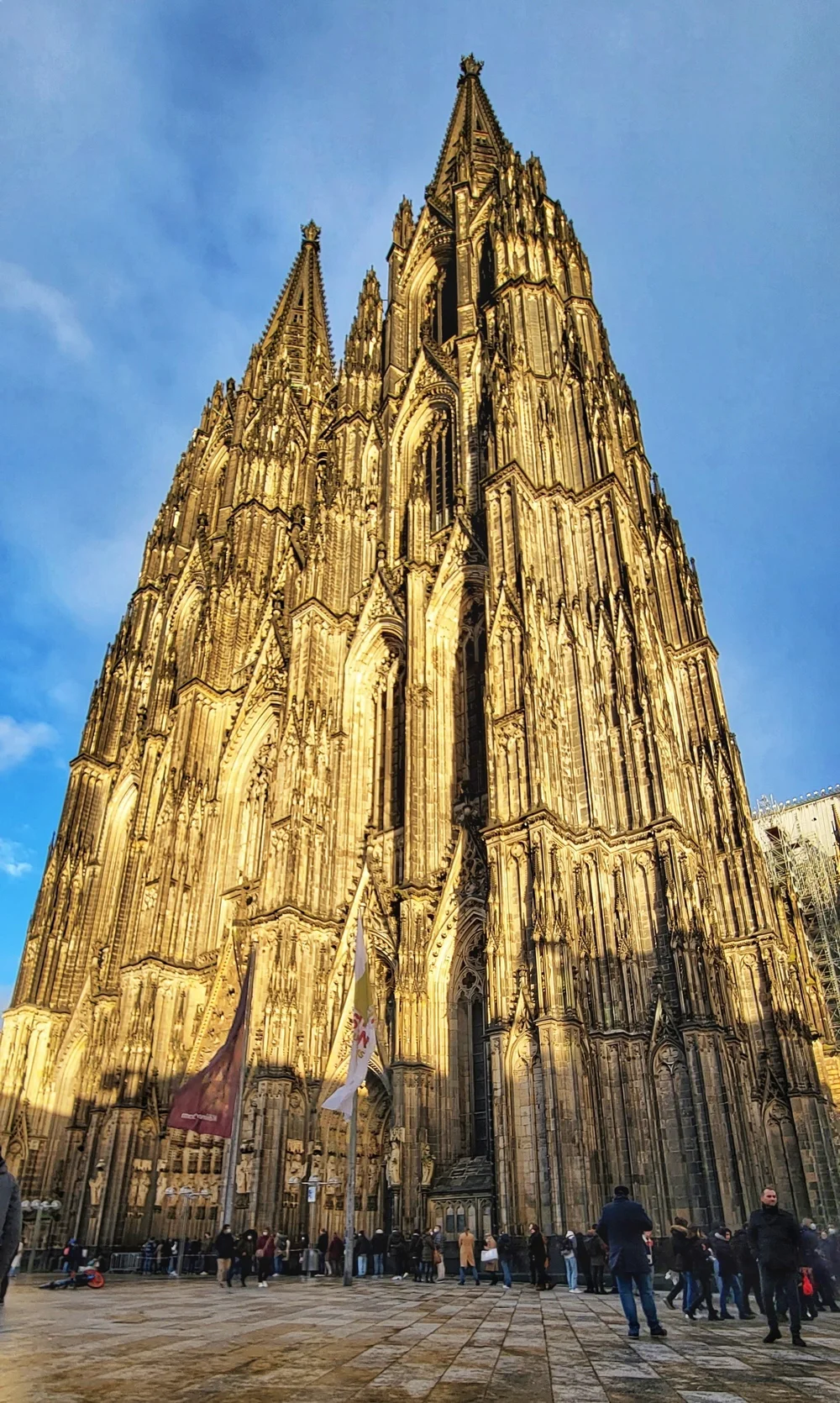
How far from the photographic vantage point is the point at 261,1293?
44.1 ft

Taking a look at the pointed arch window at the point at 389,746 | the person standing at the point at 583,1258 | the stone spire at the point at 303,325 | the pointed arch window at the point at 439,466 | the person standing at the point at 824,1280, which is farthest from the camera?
the stone spire at the point at 303,325

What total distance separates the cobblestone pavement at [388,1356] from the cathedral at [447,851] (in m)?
8.04

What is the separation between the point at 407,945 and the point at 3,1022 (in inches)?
Answer: 718

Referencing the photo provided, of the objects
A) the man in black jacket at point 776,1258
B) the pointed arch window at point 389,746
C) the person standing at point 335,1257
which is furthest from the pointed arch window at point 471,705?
the man in black jacket at point 776,1258

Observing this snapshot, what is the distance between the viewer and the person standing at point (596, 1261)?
13961 mm

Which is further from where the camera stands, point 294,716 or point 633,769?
point 294,716

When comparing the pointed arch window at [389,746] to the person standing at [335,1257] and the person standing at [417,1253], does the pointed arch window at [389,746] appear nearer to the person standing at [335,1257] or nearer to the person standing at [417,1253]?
the person standing at [335,1257]

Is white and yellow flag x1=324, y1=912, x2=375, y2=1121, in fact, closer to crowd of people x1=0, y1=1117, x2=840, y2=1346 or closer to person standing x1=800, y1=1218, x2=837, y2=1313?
crowd of people x1=0, y1=1117, x2=840, y2=1346

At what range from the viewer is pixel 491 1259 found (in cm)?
1603

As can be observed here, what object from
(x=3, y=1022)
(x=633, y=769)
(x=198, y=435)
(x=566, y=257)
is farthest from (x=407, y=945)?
(x=198, y=435)

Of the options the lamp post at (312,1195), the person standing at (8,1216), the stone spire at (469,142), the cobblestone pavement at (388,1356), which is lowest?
the cobblestone pavement at (388,1356)

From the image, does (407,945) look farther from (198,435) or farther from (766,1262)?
(198,435)

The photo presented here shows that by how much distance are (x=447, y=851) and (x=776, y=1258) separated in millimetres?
16890

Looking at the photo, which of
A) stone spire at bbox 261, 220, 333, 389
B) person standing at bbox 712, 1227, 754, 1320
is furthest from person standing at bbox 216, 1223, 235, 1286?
stone spire at bbox 261, 220, 333, 389
